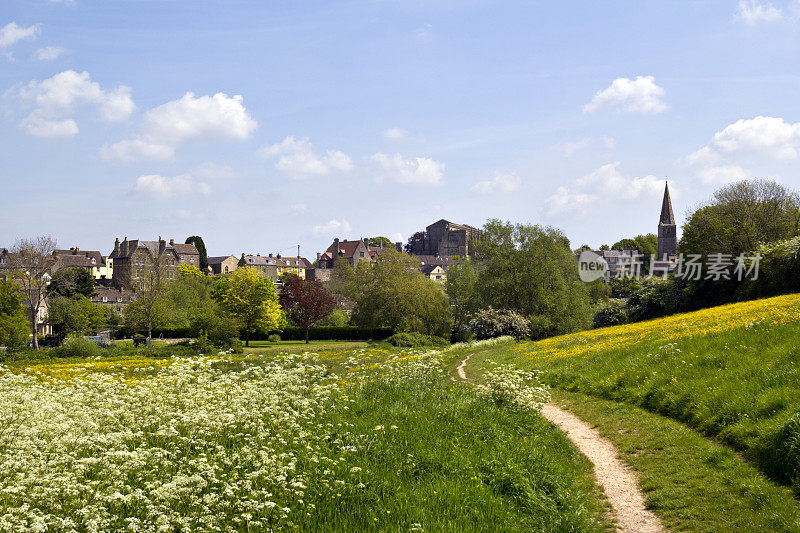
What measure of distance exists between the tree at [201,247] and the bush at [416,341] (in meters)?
117

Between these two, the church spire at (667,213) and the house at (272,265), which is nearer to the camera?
the church spire at (667,213)

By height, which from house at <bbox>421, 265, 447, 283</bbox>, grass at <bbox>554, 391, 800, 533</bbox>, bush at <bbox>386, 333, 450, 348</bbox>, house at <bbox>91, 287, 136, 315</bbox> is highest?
house at <bbox>421, 265, 447, 283</bbox>

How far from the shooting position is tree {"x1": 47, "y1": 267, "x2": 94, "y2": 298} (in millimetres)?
87938

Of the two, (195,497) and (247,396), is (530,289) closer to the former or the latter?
(247,396)

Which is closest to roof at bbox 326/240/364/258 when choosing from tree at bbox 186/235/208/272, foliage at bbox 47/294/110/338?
tree at bbox 186/235/208/272

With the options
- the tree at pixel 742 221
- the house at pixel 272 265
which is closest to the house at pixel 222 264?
the house at pixel 272 265

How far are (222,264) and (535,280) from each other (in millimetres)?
129241

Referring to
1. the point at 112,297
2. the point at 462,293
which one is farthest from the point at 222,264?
the point at 462,293

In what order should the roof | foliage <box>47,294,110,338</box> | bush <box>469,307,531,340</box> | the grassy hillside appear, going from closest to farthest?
1. the grassy hillside
2. bush <box>469,307,531,340</box>
3. foliage <box>47,294,110,338</box>
4. the roof

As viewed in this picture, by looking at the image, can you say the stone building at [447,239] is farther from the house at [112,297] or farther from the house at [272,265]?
the house at [112,297]

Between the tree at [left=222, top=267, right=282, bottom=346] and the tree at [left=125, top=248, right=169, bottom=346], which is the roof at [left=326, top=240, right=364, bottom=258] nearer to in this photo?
the tree at [left=125, top=248, right=169, bottom=346]

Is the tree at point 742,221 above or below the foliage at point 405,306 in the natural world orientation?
above

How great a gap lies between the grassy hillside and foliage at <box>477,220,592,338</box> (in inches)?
1080

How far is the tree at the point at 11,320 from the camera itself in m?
44.6
